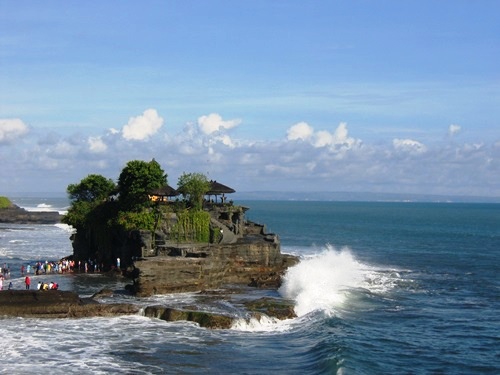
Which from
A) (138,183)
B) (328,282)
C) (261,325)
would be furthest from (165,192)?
(261,325)

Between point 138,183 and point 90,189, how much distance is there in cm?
1299

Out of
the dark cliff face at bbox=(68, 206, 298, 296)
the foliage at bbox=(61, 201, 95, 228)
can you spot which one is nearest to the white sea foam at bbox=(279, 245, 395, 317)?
the dark cliff face at bbox=(68, 206, 298, 296)

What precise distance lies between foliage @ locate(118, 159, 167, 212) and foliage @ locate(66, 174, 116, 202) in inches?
360

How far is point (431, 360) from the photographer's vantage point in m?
34.1

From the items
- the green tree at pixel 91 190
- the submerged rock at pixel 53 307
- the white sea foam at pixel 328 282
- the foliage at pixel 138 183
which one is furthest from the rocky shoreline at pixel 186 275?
the green tree at pixel 91 190

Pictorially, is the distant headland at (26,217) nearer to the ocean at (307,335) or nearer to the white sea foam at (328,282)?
the ocean at (307,335)

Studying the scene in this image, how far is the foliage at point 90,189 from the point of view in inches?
3034

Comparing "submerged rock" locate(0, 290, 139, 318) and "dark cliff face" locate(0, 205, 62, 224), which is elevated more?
"dark cliff face" locate(0, 205, 62, 224)

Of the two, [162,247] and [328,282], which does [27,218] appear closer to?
[162,247]

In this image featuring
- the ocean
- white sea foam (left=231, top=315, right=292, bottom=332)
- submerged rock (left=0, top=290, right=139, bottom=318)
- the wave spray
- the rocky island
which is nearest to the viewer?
the ocean

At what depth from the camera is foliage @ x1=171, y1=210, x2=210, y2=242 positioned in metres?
63.3

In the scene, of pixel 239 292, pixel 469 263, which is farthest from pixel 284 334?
pixel 469 263

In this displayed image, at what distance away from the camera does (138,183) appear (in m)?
66.5

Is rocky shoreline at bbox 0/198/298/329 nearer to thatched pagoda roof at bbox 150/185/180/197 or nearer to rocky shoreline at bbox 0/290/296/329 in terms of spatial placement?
rocky shoreline at bbox 0/290/296/329
